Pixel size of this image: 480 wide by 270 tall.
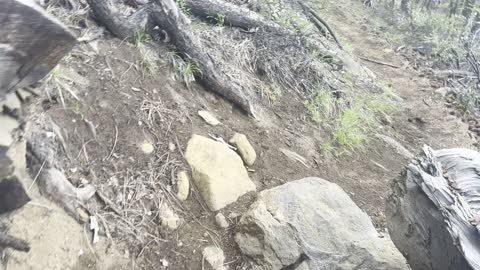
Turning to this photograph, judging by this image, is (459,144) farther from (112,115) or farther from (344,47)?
(112,115)

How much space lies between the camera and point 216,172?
3.84 metres

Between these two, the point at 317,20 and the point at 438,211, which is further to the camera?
the point at 317,20

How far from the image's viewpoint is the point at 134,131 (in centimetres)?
375

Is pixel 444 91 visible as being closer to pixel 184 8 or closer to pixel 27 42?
pixel 184 8

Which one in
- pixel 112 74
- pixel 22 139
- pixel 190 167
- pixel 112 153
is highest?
pixel 22 139

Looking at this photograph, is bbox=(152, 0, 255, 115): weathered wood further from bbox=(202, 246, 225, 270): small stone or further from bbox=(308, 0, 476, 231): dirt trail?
bbox=(202, 246, 225, 270): small stone

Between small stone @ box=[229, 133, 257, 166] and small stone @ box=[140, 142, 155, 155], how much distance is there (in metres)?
0.86

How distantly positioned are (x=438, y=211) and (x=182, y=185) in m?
1.93

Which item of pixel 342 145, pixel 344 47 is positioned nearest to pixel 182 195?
pixel 342 145

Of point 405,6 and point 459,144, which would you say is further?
point 405,6

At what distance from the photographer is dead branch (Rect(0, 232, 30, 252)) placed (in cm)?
238

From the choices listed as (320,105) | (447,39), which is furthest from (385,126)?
(447,39)

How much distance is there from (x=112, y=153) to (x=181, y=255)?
3.13 feet

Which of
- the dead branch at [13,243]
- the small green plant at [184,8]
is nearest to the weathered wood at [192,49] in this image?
the small green plant at [184,8]
